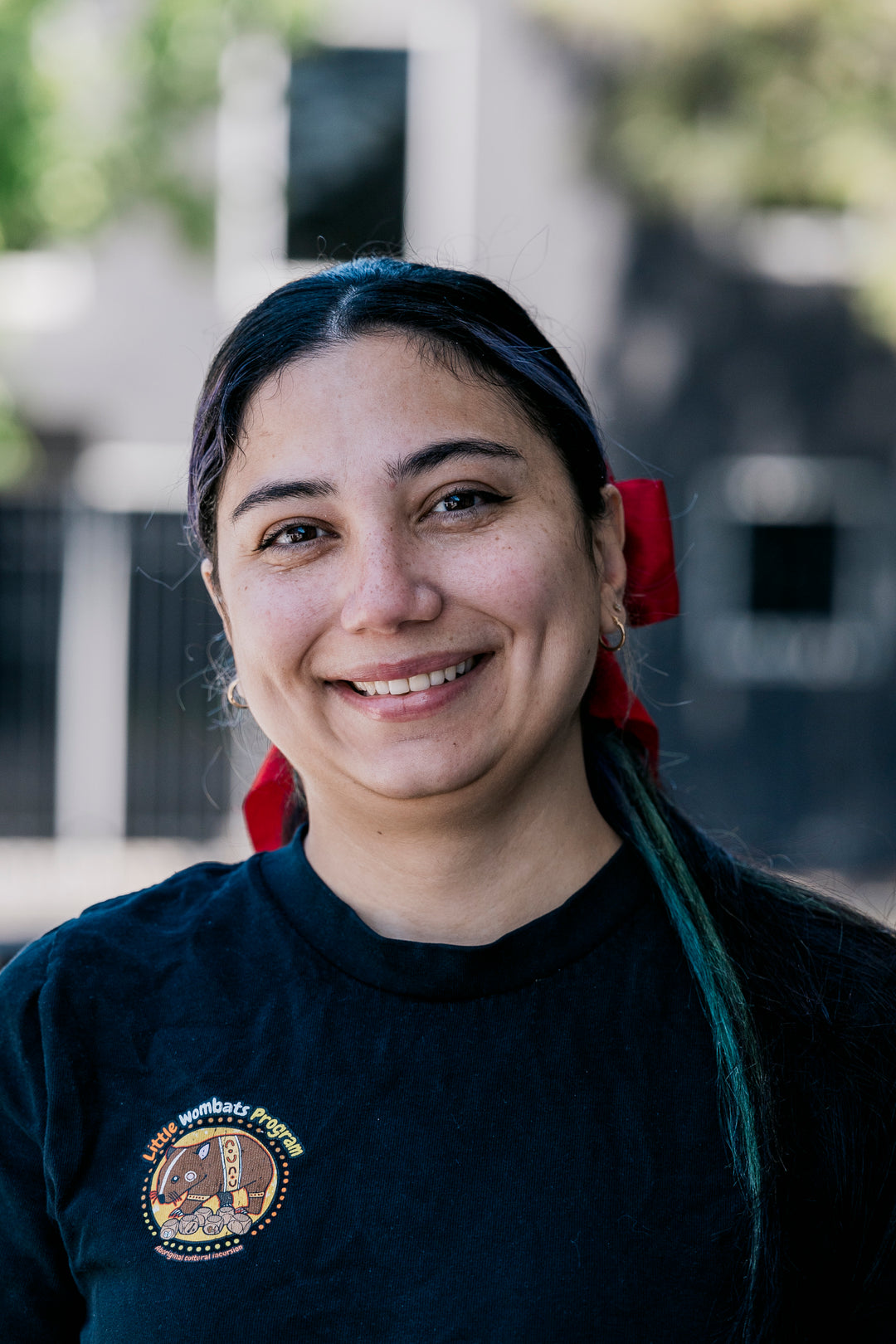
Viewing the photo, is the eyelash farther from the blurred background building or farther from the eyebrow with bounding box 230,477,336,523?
the blurred background building

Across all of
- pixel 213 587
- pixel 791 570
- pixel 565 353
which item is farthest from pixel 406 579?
pixel 791 570

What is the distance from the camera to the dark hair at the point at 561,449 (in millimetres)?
1629

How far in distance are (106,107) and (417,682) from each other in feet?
26.6

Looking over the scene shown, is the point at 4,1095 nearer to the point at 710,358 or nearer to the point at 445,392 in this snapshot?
the point at 445,392

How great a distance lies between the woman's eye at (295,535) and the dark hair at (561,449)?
156mm

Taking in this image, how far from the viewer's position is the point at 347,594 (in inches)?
62.3

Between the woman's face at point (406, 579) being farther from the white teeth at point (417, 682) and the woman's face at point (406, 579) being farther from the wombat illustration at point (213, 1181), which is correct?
the wombat illustration at point (213, 1181)

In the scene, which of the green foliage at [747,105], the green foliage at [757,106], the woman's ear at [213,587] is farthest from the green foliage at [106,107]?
the woman's ear at [213,587]

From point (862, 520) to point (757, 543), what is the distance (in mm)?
785

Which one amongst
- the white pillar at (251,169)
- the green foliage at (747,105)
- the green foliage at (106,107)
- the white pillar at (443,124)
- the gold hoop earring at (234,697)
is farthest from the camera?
the white pillar at (443,124)

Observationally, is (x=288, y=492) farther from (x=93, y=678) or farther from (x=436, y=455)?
(x=93, y=678)

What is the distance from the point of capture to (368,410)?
1607mm

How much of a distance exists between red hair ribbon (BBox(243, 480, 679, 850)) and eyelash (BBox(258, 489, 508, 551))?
0.33m

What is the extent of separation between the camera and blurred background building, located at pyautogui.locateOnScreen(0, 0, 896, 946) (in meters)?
9.59
